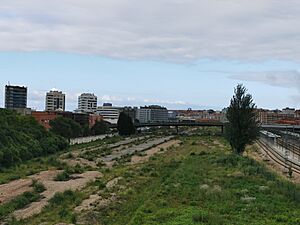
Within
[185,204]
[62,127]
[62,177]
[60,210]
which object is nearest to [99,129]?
[62,127]

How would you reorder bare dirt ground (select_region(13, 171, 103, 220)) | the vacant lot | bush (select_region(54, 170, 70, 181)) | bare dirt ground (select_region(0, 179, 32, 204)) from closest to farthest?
the vacant lot < bare dirt ground (select_region(13, 171, 103, 220)) < bare dirt ground (select_region(0, 179, 32, 204)) < bush (select_region(54, 170, 70, 181))

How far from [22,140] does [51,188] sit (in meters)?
33.3

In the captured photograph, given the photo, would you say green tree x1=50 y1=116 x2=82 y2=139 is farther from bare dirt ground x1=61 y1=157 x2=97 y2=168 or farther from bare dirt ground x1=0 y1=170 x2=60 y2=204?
bare dirt ground x1=0 y1=170 x2=60 y2=204

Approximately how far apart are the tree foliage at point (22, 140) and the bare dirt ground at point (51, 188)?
1162 cm

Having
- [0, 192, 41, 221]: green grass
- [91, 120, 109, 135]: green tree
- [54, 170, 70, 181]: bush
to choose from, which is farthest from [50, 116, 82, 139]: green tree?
[0, 192, 41, 221]: green grass

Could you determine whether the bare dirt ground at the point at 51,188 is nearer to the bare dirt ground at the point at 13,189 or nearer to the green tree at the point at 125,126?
the bare dirt ground at the point at 13,189

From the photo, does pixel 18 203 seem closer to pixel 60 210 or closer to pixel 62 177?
pixel 60 210

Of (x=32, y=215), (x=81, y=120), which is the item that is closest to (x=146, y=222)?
(x=32, y=215)

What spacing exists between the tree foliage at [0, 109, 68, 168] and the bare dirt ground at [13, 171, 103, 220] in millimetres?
11618

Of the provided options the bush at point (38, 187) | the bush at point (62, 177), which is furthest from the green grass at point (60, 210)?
the bush at point (62, 177)

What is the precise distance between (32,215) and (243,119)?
3487cm

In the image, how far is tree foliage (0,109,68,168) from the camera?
5406 cm

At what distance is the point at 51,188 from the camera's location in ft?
111

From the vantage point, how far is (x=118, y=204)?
968 inches
